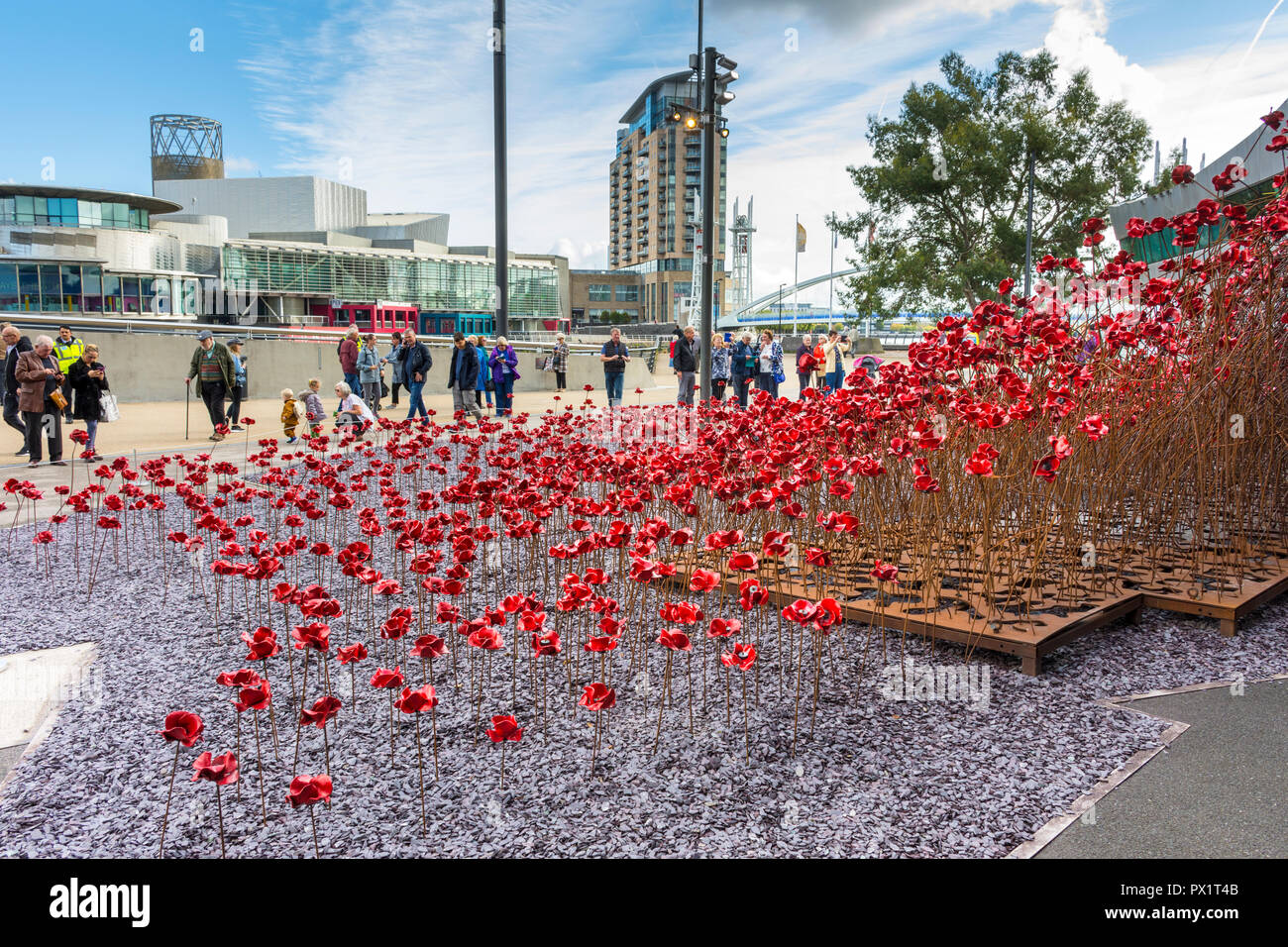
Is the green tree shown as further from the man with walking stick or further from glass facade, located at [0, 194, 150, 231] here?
glass facade, located at [0, 194, 150, 231]

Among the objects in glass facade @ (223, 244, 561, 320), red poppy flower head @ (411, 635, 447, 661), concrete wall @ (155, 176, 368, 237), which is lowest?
red poppy flower head @ (411, 635, 447, 661)

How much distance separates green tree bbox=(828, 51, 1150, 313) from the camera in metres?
31.7

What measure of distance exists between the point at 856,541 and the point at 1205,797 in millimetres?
2745

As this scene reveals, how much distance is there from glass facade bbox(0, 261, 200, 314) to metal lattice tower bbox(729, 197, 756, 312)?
41.6 meters

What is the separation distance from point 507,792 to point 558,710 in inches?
29.6

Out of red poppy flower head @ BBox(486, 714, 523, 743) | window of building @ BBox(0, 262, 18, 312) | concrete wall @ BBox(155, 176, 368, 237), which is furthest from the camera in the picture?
concrete wall @ BBox(155, 176, 368, 237)

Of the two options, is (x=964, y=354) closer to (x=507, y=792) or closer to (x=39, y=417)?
(x=507, y=792)

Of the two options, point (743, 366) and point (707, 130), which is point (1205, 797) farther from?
point (743, 366)

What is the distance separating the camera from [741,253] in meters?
76.6

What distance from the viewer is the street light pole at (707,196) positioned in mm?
14750

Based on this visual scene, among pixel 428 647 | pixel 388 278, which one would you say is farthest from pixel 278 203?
pixel 428 647

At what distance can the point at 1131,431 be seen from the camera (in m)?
5.45

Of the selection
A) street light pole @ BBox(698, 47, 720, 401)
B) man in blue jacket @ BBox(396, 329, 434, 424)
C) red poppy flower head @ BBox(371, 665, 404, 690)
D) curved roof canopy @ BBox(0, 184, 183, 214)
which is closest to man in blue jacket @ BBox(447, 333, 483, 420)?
man in blue jacket @ BBox(396, 329, 434, 424)
